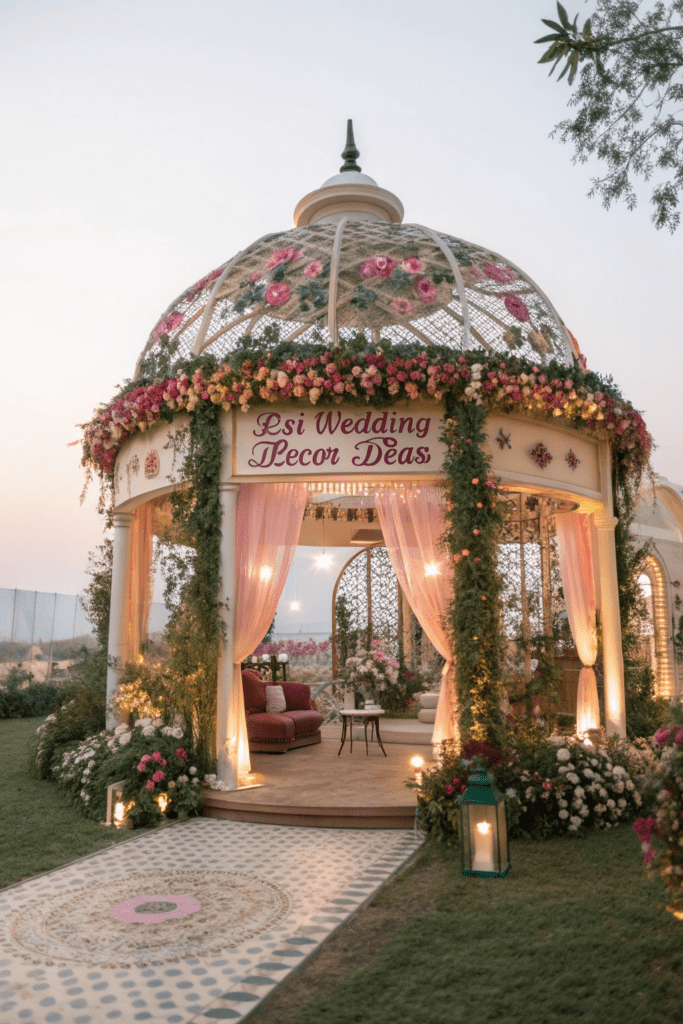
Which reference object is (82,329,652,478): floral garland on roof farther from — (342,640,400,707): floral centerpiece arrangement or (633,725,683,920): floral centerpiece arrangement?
(342,640,400,707): floral centerpiece arrangement

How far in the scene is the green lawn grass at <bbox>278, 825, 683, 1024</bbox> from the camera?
337 cm

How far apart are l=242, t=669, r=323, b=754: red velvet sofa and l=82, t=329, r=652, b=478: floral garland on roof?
14.5ft

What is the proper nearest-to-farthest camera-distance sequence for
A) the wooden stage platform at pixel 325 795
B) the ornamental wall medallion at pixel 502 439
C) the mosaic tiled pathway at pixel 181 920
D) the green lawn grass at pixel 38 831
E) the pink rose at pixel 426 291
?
the mosaic tiled pathway at pixel 181 920
the green lawn grass at pixel 38 831
the wooden stage platform at pixel 325 795
the ornamental wall medallion at pixel 502 439
the pink rose at pixel 426 291

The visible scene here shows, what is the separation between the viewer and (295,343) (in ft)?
25.3

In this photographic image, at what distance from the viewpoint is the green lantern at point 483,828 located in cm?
535

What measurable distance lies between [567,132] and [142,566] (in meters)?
7.15

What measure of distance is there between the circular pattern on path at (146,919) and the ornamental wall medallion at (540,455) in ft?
16.0

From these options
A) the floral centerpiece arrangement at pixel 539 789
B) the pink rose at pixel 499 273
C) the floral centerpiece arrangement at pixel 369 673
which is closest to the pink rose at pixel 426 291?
the pink rose at pixel 499 273

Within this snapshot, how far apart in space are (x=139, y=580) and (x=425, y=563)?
13.2 ft

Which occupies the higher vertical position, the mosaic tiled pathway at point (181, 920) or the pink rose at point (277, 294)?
the pink rose at point (277, 294)

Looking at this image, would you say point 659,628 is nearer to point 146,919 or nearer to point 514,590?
point 514,590

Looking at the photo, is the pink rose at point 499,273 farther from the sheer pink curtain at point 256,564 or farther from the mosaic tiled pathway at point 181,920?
the mosaic tiled pathway at point 181,920

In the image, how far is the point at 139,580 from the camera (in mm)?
10016

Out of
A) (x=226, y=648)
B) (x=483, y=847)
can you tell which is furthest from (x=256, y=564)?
(x=483, y=847)
